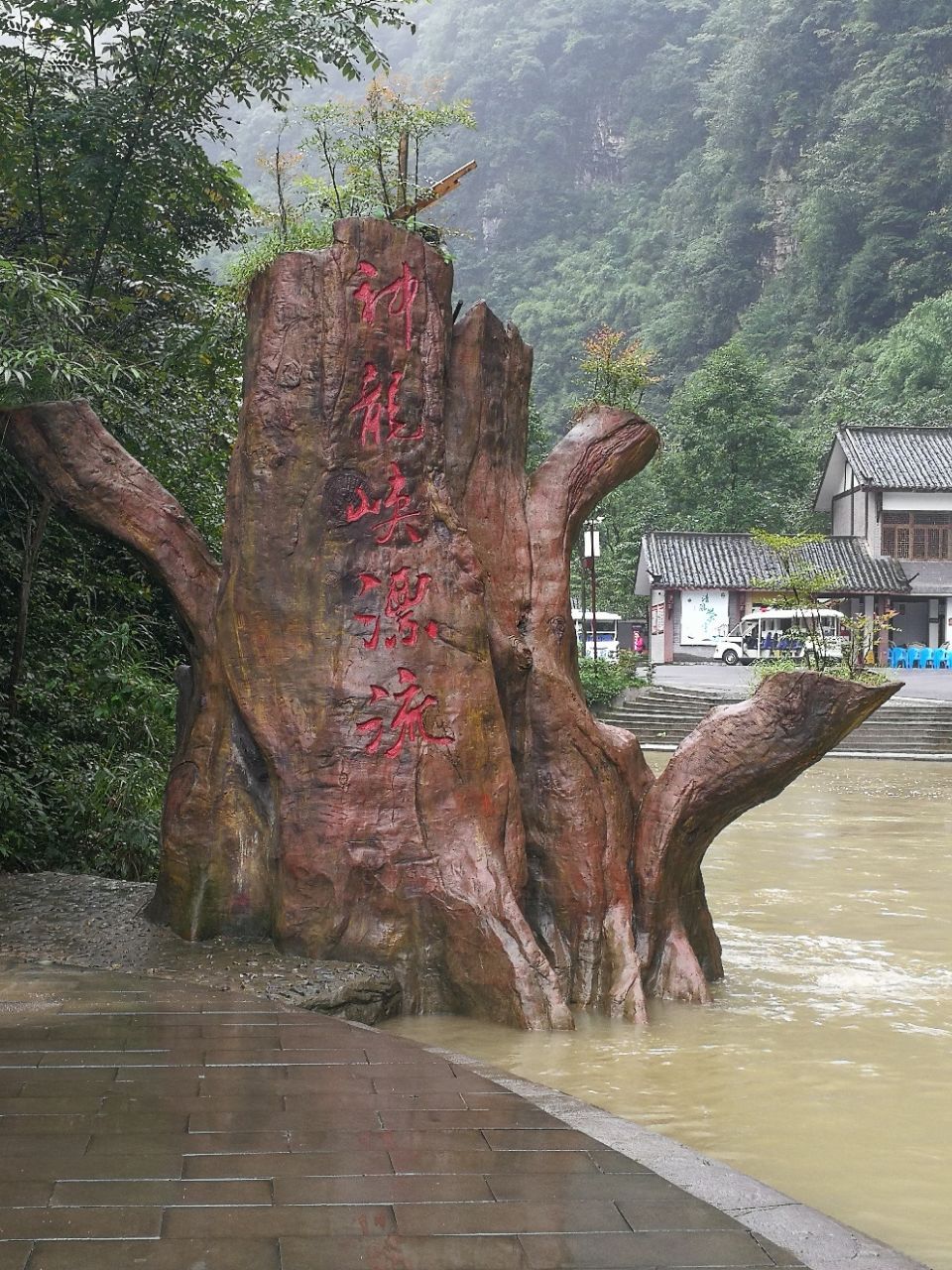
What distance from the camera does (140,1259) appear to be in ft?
7.86

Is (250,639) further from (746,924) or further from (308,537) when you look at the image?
(746,924)

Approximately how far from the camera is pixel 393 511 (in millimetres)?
5488

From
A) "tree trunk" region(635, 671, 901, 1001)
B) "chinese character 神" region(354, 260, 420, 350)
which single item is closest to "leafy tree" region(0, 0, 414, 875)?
"chinese character 神" region(354, 260, 420, 350)

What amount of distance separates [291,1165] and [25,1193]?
55 cm

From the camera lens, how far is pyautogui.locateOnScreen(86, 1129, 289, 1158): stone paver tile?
296 centimetres

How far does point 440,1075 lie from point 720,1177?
963 mm

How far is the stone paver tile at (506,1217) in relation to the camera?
260 cm

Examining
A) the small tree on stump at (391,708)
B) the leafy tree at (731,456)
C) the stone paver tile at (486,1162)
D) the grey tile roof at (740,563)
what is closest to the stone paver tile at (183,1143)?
the stone paver tile at (486,1162)

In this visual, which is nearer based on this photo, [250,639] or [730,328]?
[250,639]

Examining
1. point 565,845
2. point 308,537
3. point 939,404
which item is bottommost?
point 565,845

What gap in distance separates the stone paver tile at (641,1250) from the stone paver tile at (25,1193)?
3.10 ft

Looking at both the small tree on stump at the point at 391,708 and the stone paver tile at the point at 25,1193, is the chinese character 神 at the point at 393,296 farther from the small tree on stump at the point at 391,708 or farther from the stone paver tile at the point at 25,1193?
the stone paver tile at the point at 25,1193

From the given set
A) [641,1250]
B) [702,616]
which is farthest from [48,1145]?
[702,616]

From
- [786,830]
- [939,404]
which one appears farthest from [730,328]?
[786,830]
